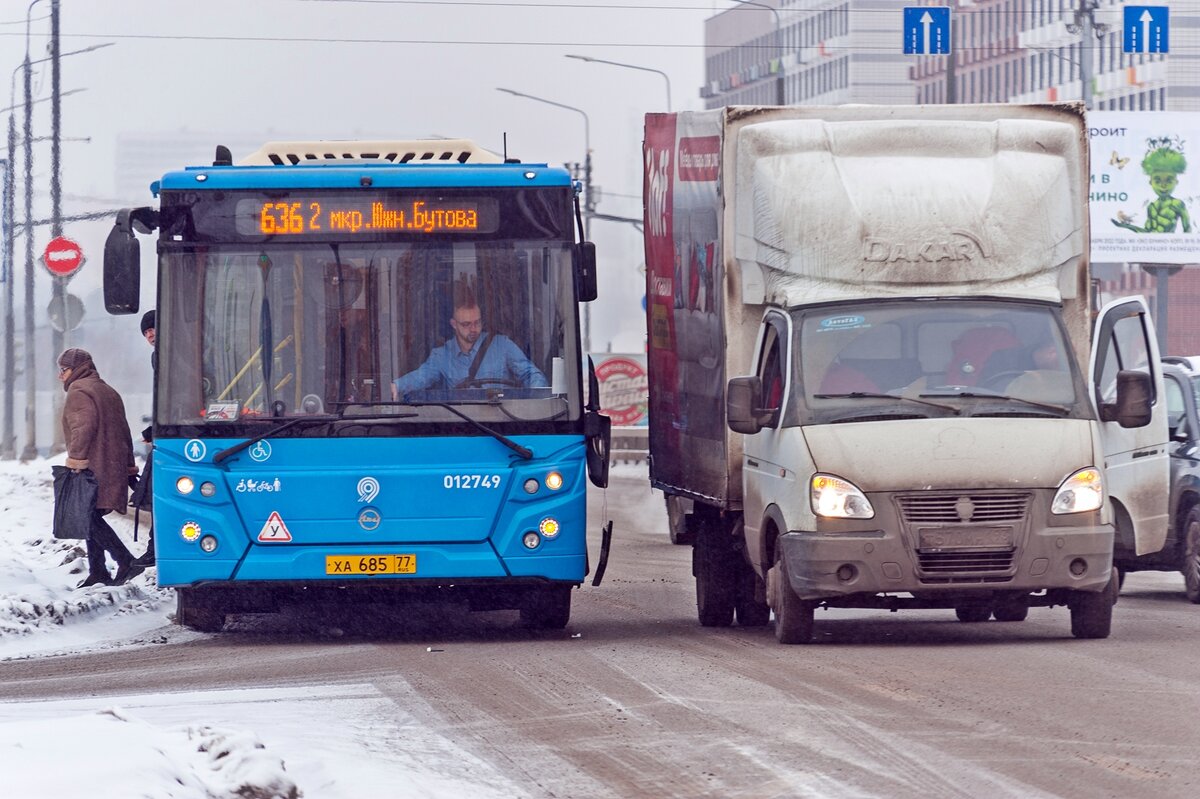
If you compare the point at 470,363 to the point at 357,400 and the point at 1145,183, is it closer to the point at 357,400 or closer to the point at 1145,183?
the point at 357,400

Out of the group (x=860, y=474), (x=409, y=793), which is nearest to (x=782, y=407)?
(x=860, y=474)

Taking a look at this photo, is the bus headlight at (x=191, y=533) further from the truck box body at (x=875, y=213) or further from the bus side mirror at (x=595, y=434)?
the truck box body at (x=875, y=213)

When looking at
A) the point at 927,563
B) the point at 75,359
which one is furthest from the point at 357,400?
the point at 75,359

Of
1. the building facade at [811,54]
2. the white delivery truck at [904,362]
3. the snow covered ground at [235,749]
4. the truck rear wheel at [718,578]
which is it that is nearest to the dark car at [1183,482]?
the white delivery truck at [904,362]

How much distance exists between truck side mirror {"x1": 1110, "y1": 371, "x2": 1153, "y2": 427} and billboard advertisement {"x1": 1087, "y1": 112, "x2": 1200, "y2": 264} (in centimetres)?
3772

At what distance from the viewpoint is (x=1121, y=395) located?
13188 millimetres

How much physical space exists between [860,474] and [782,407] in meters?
0.83

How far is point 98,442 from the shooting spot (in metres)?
17.6

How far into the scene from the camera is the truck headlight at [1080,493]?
1245cm

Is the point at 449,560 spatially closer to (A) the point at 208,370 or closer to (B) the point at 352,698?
(A) the point at 208,370

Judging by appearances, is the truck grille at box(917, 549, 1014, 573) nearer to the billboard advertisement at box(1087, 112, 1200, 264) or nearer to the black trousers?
the black trousers

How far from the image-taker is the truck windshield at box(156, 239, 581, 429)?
13.5m

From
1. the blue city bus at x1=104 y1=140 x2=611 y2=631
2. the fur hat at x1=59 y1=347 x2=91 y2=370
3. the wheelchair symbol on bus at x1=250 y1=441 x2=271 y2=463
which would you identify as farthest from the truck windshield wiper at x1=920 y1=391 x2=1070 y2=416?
the fur hat at x1=59 y1=347 x2=91 y2=370

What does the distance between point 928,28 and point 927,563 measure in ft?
94.3
